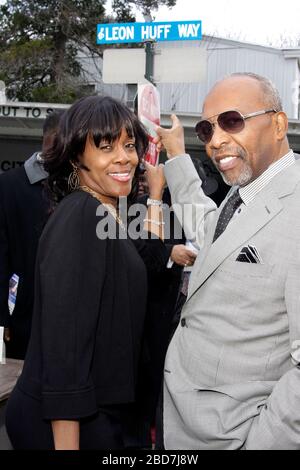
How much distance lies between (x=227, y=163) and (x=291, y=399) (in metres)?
0.81

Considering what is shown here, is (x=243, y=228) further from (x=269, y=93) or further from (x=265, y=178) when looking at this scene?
(x=269, y=93)

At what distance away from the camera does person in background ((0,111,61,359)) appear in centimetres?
344

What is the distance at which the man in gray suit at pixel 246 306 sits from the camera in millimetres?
1538

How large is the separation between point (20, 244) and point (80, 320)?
78.9 inches

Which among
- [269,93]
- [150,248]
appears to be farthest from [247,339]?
[150,248]

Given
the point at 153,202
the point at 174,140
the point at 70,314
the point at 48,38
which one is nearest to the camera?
the point at 70,314

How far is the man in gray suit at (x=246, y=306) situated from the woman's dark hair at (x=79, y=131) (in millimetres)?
339

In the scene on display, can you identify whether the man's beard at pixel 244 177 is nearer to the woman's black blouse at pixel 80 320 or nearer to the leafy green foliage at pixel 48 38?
the woman's black blouse at pixel 80 320

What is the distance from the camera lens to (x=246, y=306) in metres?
1.60

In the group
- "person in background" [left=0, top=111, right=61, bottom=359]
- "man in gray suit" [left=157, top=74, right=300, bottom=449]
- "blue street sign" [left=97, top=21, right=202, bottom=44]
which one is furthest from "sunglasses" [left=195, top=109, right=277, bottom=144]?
"blue street sign" [left=97, top=21, right=202, bottom=44]

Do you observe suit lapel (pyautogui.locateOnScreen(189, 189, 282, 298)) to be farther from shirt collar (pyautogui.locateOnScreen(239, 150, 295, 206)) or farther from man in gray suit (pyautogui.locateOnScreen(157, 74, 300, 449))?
shirt collar (pyautogui.locateOnScreen(239, 150, 295, 206))

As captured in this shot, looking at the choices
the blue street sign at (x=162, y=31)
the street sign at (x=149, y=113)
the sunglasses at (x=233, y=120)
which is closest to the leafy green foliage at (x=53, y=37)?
the blue street sign at (x=162, y=31)

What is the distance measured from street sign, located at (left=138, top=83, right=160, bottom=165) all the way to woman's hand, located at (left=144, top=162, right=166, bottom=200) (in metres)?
0.06

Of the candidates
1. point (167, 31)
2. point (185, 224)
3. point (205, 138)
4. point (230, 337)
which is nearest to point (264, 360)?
point (230, 337)
